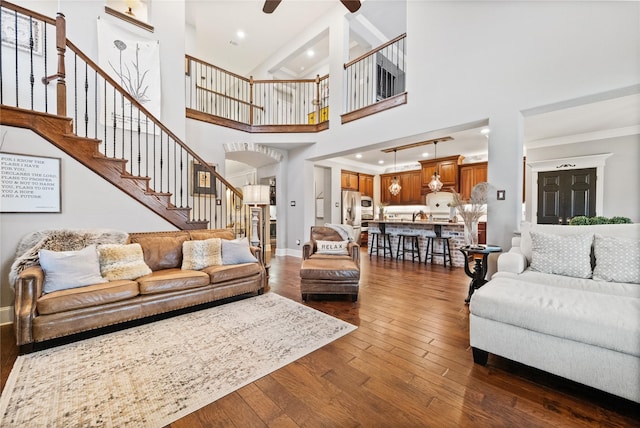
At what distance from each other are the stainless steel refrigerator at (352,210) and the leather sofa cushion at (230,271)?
5.24 meters

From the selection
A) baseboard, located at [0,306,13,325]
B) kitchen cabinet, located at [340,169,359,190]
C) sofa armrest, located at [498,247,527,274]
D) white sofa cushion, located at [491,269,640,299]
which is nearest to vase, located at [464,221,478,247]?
sofa armrest, located at [498,247,527,274]

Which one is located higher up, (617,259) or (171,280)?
(617,259)

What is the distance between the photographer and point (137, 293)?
2475mm

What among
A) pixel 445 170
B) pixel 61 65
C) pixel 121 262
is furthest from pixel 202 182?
pixel 445 170

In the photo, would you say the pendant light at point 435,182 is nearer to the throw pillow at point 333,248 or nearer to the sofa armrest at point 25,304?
the throw pillow at point 333,248

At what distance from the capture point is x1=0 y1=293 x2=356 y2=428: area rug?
1425 millimetres

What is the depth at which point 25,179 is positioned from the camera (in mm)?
2605

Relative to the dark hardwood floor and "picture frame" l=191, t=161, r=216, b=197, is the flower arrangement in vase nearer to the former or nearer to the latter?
the dark hardwood floor

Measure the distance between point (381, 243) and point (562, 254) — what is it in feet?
14.3

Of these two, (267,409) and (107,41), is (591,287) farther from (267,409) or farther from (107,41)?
(107,41)

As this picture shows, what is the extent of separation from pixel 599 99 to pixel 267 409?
4.38 m

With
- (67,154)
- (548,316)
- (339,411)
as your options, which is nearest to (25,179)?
(67,154)

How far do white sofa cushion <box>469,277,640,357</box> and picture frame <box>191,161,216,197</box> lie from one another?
4858 millimetres

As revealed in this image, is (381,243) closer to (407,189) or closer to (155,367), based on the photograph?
(407,189)
